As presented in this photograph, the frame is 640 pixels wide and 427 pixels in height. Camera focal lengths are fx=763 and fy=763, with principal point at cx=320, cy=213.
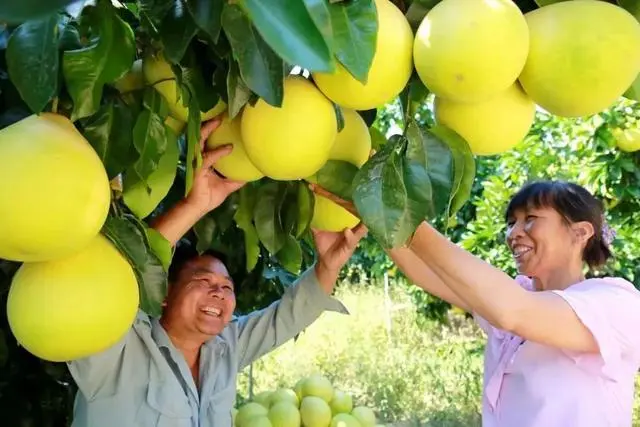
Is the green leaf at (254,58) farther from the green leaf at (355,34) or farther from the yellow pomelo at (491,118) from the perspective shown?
the yellow pomelo at (491,118)

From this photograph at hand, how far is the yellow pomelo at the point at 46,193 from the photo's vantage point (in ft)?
2.24

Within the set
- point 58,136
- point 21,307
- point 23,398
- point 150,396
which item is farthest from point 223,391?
point 58,136

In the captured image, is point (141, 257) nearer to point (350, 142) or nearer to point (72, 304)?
point (72, 304)

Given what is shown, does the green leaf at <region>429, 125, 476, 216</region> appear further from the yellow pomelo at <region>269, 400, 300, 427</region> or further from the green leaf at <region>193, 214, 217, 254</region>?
the yellow pomelo at <region>269, 400, 300, 427</region>

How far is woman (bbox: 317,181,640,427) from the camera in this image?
4.64ft

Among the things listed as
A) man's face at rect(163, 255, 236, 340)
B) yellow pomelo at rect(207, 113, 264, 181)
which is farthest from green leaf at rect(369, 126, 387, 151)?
man's face at rect(163, 255, 236, 340)

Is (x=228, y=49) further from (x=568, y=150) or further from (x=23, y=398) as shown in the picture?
(x=568, y=150)

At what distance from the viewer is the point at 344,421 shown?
224 cm

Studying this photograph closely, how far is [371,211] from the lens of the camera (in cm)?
78

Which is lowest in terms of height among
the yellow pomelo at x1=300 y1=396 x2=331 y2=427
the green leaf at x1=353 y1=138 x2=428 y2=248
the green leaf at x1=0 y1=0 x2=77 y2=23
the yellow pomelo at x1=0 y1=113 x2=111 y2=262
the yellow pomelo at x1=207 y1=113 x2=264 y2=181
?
the yellow pomelo at x1=300 y1=396 x2=331 y2=427

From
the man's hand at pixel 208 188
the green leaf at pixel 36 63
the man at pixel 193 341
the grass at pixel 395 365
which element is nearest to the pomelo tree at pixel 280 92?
the green leaf at pixel 36 63

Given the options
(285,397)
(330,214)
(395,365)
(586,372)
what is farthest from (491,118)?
(395,365)

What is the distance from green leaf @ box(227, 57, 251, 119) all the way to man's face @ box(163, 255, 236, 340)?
40.3 inches

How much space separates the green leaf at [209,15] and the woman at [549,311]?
64cm
